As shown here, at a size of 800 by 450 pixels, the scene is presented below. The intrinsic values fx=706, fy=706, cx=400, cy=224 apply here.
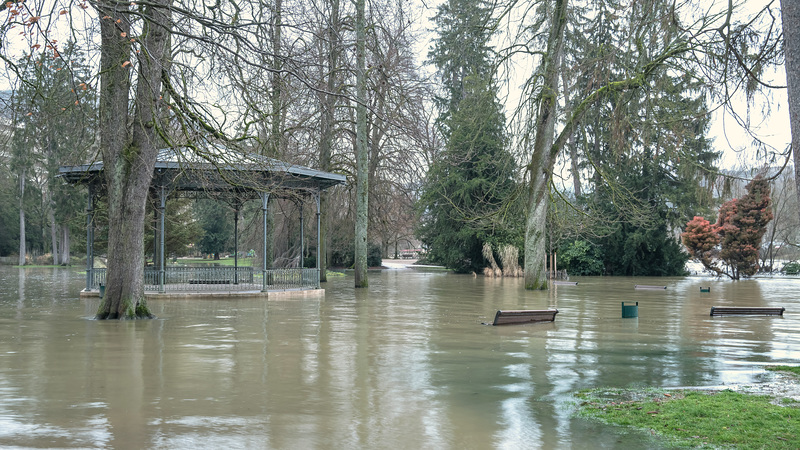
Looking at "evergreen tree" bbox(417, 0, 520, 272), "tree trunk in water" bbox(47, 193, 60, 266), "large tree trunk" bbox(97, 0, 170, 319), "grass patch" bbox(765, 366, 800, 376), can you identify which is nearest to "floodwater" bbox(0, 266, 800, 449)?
"grass patch" bbox(765, 366, 800, 376)

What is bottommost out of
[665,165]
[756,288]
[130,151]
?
[756,288]

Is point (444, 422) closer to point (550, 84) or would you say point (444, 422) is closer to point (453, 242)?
point (550, 84)

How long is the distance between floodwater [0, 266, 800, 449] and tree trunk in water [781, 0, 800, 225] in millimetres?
3491

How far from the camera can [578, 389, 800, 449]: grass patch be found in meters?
6.38

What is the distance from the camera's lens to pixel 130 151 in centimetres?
1698

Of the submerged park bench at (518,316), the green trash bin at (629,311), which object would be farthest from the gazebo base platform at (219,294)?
the green trash bin at (629,311)

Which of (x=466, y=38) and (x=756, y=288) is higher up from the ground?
(x=466, y=38)

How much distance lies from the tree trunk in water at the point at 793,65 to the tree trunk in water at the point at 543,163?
22.5 m

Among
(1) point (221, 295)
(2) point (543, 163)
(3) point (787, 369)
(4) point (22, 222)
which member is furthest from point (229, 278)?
(4) point (22, 222)

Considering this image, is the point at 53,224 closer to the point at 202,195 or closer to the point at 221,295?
the point at 202,195

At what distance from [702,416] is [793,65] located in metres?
3.72

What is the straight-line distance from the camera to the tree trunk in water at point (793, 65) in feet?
23.8

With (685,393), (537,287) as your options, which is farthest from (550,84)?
(685,393)

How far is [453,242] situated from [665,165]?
49.3ft
